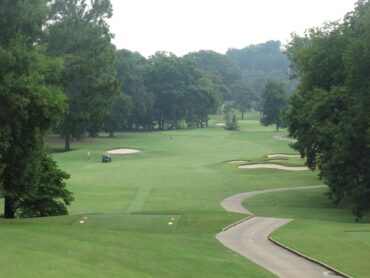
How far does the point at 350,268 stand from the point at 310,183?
1392 inches

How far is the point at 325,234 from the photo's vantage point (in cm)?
2489

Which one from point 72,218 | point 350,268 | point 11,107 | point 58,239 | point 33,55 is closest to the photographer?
point 350,268

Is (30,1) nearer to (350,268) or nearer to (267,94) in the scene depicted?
(350,268)

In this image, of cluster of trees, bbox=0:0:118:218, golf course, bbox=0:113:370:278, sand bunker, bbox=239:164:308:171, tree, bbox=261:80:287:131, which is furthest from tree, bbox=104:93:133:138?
cluster of trees, bbox=0:0:118:218

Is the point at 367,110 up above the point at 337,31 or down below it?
below

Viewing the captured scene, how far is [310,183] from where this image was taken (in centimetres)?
5378

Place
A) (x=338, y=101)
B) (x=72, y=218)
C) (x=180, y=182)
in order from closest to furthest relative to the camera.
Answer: (x=72, y=218)
(x=338, y=101)
(x=180, y=182)

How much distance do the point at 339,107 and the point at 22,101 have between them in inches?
931

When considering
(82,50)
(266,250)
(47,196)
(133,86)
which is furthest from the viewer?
(133,86)

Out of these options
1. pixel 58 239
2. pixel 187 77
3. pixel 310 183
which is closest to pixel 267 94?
pixel 187 77

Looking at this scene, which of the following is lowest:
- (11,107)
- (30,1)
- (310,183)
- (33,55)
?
(310,183)

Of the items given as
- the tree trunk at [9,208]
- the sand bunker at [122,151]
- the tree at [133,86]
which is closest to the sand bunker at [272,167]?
the sand bunker at [122,151]

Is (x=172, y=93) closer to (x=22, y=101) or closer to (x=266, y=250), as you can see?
(x=22, y=101)

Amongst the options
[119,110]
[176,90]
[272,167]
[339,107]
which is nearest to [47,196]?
[339,107]
